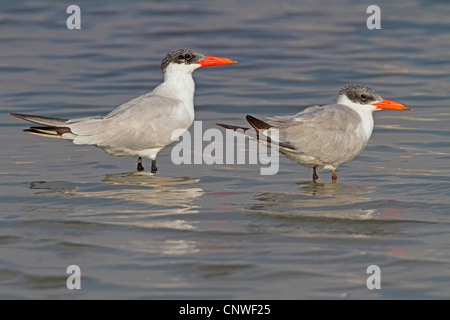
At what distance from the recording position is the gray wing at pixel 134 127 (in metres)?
7.70

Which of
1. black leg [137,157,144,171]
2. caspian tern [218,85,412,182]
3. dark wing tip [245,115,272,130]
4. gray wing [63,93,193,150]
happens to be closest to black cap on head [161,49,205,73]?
gray wing [63,93,193,150]

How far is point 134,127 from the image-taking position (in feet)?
25.5

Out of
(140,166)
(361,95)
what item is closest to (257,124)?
(361,95)

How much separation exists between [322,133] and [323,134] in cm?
1

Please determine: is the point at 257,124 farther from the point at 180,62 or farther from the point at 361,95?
the point at 180,62

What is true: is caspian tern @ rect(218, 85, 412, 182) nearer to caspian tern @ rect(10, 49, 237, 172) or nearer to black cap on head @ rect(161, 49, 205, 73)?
caspian tern @ rect(10, 49, 237, 172)

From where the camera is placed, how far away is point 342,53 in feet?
46.0

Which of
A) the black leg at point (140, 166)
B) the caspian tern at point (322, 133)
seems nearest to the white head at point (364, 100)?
the caspian tern at point (322, 133)

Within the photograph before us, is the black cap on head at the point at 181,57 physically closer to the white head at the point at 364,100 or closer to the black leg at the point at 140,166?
the black leg at the point at 140,166

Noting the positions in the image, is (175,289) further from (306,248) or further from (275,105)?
(275,105)

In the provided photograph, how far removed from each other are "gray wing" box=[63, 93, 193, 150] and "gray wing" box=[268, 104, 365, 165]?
1012 mm

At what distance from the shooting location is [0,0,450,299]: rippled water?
203 inches

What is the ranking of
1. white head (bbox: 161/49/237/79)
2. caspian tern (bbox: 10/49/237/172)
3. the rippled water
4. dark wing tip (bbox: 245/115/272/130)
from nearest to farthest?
the rippled water < dark wing tip (bbox: 245/115/272/130) < caspian tern (bbox: 10/49/237/172) < white head (bbox: 161/49/237/79)
